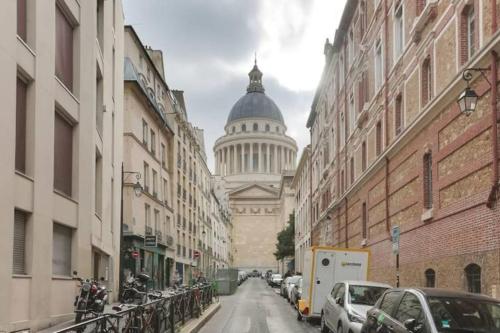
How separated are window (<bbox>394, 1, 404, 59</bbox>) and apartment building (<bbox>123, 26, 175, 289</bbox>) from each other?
13879 mm

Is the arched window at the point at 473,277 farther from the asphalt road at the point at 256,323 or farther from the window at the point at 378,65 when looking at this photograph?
the window at the point at 378,65

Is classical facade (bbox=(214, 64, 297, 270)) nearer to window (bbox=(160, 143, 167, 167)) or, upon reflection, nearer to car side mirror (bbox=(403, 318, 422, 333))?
window (bbox=(160, 143, 167, 167))

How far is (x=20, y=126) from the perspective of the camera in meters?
13.9

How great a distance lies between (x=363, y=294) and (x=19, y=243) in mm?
7739

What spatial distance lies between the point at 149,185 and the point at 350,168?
1199 cm

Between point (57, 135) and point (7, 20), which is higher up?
point (7, 20)

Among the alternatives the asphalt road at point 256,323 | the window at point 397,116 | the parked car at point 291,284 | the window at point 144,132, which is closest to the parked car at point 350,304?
the asphalt road at point 256,323

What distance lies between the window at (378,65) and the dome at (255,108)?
419 ft

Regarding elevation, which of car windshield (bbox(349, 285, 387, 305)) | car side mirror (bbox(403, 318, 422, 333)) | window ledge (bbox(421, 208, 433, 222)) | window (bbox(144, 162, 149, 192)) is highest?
window (bbox(144, 162, 149, 192))

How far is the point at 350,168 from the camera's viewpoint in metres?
33.9

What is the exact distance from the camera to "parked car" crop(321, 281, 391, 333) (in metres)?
13.6

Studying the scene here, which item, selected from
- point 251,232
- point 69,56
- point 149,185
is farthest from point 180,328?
point 251,232

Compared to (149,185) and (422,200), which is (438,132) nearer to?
(422,200)

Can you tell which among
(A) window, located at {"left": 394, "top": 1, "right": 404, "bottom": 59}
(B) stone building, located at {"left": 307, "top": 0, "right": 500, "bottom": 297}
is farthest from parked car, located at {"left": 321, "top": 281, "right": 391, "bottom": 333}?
(A) window, located at {"left": 394, "top": 1, "right": 404, "bottom": 59}
